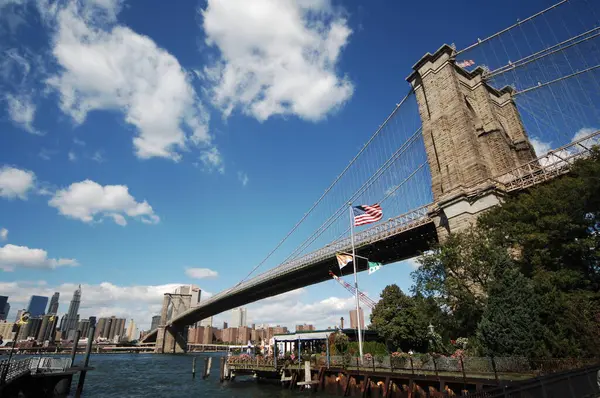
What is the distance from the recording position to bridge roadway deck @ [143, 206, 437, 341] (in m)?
35.2

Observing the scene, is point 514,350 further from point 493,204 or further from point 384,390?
point 493,204

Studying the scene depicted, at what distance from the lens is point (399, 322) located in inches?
1222

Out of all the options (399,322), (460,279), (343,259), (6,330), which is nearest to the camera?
(460,279)

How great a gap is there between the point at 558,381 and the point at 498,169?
2343 centimetres

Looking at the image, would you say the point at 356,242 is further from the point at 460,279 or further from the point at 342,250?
the point at 460,279

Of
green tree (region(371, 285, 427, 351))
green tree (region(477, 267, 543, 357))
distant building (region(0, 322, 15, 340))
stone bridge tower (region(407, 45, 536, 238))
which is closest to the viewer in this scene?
green tree (region(477, 267, 543, 357))

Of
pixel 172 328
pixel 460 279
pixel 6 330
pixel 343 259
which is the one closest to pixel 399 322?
pixel 343 259

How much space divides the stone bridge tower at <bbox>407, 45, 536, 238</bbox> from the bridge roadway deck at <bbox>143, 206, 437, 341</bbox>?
13.4 ft

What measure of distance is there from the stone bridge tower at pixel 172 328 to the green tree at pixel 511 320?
10305 centimetres

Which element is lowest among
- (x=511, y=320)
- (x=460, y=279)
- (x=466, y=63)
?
(x=511, y=320)

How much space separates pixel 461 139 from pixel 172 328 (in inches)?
4090

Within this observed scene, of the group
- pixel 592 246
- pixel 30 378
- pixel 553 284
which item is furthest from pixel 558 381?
pixel 30 378

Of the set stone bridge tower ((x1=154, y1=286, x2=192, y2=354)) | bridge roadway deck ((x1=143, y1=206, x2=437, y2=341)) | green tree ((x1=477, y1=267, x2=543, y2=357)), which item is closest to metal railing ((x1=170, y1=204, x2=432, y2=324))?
bridge roadway deck ((x1=143, y1=206, x2=437, y2=341))

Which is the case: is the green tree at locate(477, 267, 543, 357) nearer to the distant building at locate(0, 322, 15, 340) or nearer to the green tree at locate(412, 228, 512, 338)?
the green tree at locate(412, 228, 512, 338)
